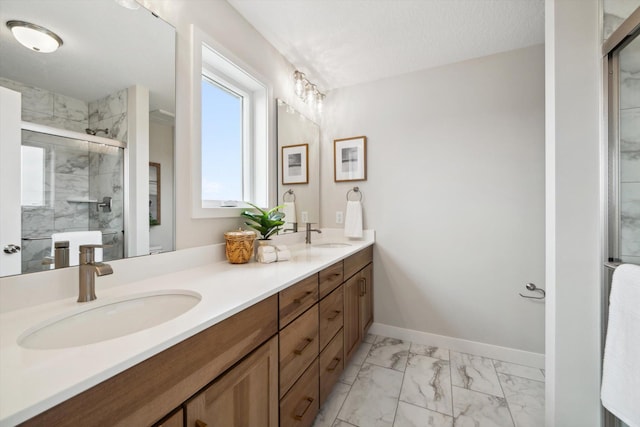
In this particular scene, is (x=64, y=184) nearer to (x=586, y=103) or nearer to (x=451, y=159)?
(x=586, y=103)

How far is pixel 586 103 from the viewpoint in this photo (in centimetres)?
110

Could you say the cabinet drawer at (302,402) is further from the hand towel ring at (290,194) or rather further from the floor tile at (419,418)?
the hand towel ring at (290,194)

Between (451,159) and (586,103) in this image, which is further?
(451,159)

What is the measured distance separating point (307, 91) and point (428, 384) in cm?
238

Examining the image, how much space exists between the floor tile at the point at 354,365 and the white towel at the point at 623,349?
3.95 ft

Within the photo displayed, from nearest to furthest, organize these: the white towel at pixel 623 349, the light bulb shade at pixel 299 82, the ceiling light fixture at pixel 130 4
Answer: the white towel at pixel 623 349
the ceiling light fixture at pixel 130 4
the light bulb shade at pixel 299 82

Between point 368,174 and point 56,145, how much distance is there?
2.01 meters

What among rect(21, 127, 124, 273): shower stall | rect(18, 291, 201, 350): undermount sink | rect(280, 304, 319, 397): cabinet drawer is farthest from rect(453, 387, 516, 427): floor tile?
rect(21, 127, 124, 273): shower stall

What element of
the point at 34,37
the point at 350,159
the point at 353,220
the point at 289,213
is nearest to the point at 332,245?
the point at 353,220

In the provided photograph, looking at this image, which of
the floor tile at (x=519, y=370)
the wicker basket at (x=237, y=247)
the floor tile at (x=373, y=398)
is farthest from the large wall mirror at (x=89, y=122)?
the floor tile at (x=519, y=370)

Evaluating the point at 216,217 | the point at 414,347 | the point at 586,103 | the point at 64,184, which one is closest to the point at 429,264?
the point at 414,347

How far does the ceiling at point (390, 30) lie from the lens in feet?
4.96

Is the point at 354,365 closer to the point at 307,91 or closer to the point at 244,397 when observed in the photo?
the point at 244,397

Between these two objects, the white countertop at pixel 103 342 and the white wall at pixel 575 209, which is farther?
the white wall at pixel 575 209
